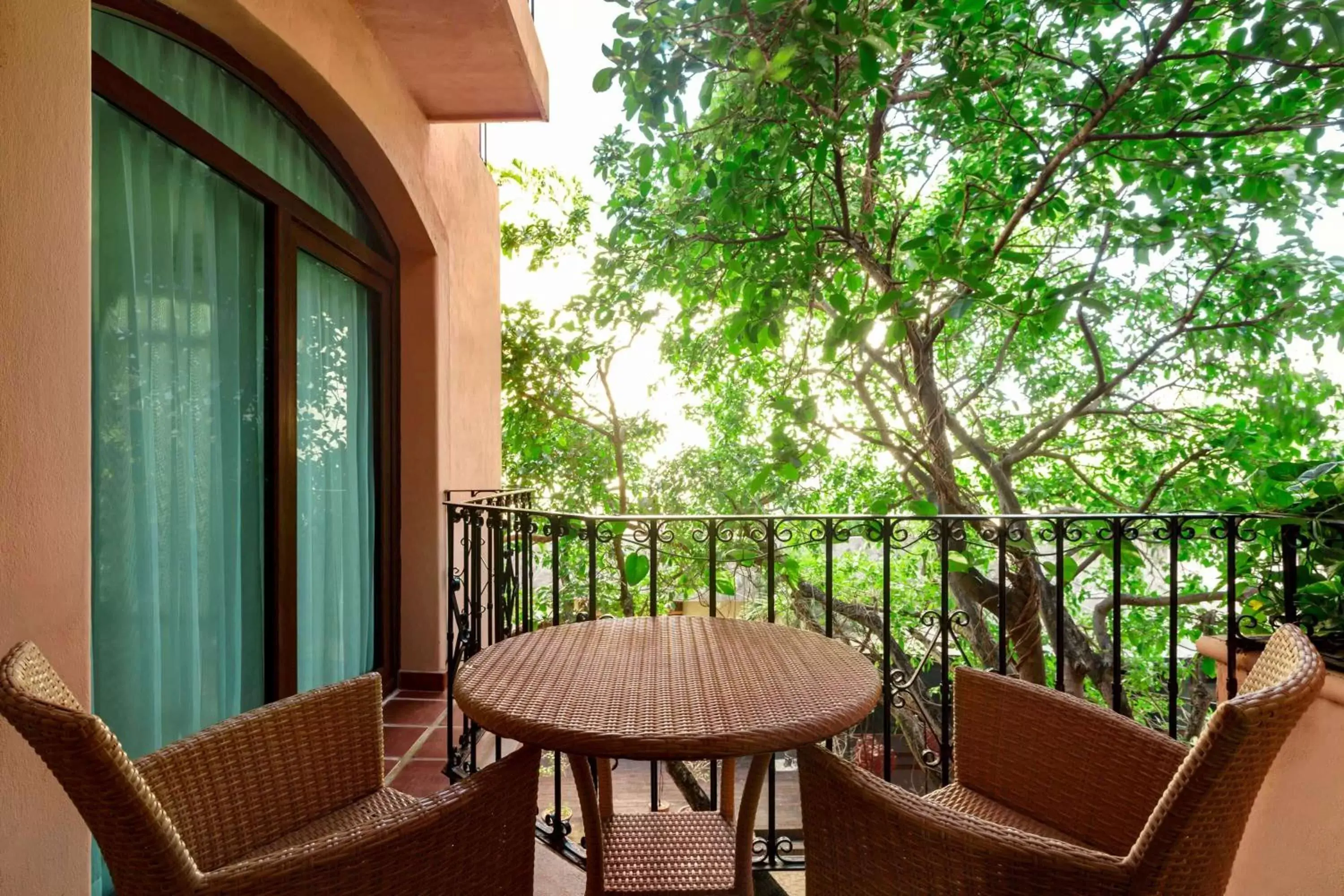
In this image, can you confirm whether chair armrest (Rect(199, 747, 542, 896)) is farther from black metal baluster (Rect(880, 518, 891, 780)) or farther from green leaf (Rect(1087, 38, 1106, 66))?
green leaf (Rect(1087, 38, 1106, 66))

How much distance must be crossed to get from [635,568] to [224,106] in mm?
2116

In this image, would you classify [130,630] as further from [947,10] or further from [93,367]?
[947,10]

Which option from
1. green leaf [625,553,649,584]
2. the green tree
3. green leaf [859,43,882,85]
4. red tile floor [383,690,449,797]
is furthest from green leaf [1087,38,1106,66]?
red tile floor [383,690,449,797]

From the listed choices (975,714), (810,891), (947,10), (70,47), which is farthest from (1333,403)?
(70,47)

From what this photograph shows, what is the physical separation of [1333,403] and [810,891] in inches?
210

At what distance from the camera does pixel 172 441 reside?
2004 mm

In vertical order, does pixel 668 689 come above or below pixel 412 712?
above

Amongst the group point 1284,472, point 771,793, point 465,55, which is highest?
point 465,55

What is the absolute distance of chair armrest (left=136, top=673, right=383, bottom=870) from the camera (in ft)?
3.55

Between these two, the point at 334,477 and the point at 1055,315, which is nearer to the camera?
the point at 1055,315

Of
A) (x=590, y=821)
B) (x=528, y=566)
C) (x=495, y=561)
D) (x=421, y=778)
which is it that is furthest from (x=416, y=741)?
(x=590, y=821)

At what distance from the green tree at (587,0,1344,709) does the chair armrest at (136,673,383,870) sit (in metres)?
1.29

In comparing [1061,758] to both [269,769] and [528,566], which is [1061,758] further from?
[528,566]

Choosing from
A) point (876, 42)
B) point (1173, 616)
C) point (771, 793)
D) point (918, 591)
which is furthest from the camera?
point (918, 591)
